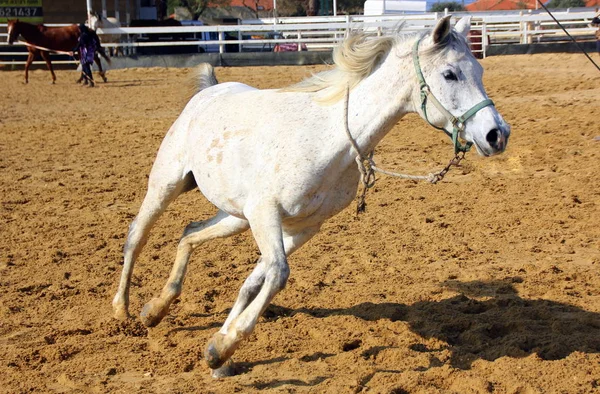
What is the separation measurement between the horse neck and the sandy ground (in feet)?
4.30

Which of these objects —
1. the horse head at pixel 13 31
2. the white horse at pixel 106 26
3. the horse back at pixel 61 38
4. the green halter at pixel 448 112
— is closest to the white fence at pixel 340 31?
the white horse at pixel 106 26

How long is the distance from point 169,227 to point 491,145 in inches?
178

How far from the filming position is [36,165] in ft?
34.3

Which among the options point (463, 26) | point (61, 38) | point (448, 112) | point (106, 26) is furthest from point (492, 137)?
point (106, 26)

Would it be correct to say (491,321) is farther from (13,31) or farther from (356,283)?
(13,31)

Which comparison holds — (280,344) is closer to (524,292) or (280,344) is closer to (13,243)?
(524,292)

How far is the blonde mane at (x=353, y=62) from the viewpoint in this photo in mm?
4281

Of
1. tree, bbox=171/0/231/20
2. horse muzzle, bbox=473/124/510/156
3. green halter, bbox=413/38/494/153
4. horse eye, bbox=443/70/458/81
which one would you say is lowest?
horse muzzle, bbox=473/124/510/156

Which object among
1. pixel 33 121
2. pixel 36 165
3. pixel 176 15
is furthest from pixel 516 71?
pixel 176 15

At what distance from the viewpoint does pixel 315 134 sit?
4.24 meters

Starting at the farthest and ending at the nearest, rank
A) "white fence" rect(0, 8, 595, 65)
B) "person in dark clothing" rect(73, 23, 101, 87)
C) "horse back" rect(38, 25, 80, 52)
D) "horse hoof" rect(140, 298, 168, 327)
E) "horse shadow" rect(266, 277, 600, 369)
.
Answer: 1. "white fence" rect(0, 8, 595, 65)
2. "horse back" rect(38, 25, 80, 52)
3. "person in dark clothing" rect(73, 23, 101, 87)
4. "horse hoof" rect(140, 298, 168, 327)
5. "horse shadow" rect(266, 277, 600, 369)

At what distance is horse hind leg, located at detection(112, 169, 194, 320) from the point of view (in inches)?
205

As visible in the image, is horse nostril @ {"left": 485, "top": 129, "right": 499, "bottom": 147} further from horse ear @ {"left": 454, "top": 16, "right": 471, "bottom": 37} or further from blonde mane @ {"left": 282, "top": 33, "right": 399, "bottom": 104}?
blonde mane @ {"left": 282, "top": 33, "right": 399, "bottom": 104}

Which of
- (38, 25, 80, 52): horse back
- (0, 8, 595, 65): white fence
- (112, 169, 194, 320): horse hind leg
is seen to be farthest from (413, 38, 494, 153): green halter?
(38, 25, 80, 52): horse back
